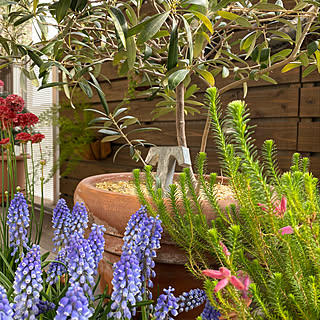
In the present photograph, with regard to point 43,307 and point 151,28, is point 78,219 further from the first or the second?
point 151,28

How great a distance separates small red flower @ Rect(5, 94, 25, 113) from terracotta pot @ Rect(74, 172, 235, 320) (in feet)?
1.14

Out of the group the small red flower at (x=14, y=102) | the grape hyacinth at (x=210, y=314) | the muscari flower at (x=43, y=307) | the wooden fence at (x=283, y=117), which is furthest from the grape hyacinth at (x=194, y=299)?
the wooden fence at (x=283, y=117)

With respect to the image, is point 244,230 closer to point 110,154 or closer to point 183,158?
point 183,158

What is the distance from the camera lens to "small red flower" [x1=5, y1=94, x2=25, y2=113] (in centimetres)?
101

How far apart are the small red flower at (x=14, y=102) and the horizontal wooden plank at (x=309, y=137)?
49.4 inches

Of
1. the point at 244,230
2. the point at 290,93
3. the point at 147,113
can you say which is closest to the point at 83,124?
the point at 147,113

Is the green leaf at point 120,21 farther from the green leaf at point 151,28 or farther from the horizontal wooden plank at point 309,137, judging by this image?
the horizontal wooden plank at point 309,137

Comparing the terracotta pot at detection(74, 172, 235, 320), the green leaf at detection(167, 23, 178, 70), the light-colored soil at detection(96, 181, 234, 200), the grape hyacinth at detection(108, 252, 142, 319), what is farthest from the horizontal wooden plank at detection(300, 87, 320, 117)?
the grape hyacinth at detection(108, 252, 142, 319)

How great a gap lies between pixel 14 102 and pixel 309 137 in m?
1.29

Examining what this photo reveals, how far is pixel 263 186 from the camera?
471 millimetres

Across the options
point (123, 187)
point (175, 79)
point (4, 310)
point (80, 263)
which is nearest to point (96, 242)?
point (80, 263)

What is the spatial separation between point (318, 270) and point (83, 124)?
8.66 ft

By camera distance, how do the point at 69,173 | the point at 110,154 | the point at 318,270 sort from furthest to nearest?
1. the point at 69,173
2. the point at 110,154
3. the point at 318,270

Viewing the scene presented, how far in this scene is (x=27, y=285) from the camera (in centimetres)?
47
